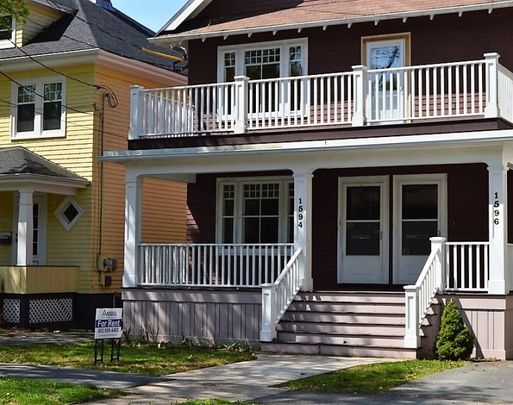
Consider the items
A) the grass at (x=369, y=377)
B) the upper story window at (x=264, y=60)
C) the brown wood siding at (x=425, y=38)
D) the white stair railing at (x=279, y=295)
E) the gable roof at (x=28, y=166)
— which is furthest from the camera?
the gable roof at (x=28, y=166)

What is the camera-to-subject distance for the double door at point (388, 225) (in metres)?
19.1

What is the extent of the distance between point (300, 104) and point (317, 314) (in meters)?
4.60

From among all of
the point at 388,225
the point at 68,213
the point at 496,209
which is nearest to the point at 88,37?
the point at 68,213

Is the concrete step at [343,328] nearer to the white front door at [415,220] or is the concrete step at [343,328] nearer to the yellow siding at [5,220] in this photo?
the white front door at [415,220]

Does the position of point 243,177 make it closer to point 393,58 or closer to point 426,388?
point 393,58

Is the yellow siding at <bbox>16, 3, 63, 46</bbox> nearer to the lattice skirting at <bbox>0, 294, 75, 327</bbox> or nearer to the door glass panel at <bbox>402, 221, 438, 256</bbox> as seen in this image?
the lattice skirting at <bbox>0, 294, 75, 327</bbox>

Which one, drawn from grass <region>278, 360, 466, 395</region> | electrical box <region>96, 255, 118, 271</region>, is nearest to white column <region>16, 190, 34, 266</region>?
electrical box <region>96, 255, 118, 271</region>

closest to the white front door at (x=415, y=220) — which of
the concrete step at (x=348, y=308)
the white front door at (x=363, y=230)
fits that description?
the white front door at (x=363, y=230)

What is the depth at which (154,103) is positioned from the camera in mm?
19766

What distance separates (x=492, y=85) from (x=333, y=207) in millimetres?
4814

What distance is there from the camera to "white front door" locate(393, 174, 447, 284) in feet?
62.5

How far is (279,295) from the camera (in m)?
17.5

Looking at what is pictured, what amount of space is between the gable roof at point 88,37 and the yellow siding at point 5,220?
3606mm

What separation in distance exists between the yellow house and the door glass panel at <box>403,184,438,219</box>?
8.04 meters
